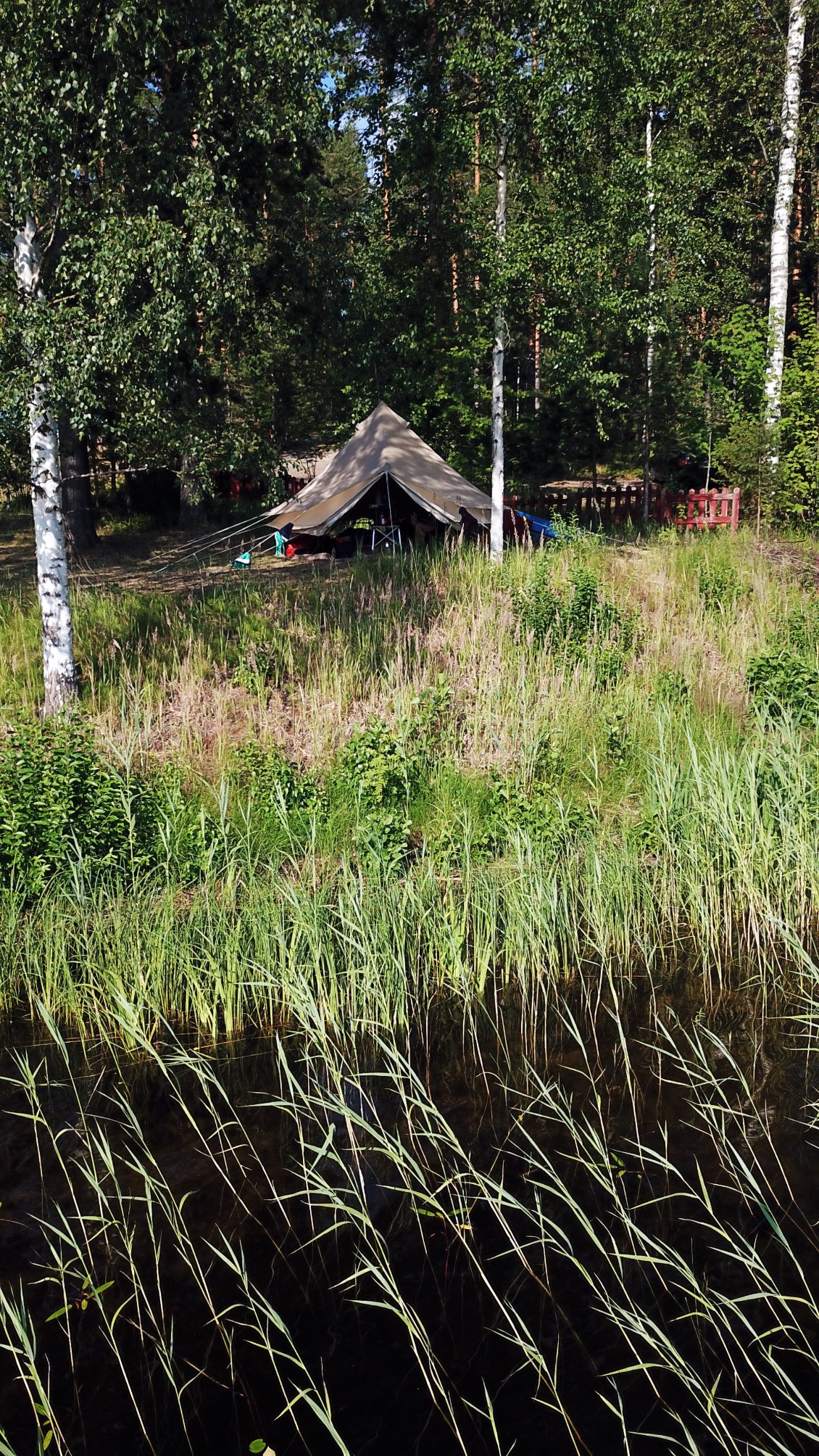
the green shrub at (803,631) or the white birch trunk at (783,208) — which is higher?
the white birch trunk at (783,208)

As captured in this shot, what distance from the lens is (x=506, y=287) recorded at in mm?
13680

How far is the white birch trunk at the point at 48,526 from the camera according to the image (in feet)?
26.2

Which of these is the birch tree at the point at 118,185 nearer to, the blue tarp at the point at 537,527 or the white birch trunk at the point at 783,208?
the blue tarp at the point at 537,527

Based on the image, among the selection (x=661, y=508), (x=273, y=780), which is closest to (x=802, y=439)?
(x=661, y=508)

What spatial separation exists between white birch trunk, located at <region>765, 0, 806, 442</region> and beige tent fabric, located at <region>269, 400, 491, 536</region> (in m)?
5.11

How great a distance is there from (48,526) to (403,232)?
1071cm

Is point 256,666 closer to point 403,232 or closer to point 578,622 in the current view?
point 578,622

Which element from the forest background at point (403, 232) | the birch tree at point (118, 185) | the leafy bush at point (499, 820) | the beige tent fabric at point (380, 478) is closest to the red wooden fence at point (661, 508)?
the forest background at point (403, 232)

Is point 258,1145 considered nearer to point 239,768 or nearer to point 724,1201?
point 724,1201

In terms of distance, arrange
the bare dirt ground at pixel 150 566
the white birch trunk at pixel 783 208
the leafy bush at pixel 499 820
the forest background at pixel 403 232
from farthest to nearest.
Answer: the white birch trunk at pixel 783 208
the bare dirt ground at pixel 150 566
the forest background at pixel 403 232
the leafy bush at pixel 499 820

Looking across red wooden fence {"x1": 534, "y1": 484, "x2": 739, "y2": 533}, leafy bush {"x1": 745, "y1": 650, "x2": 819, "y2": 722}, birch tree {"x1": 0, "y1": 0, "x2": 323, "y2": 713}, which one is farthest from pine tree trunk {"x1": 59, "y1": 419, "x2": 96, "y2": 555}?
leafy bush {"x1": 745, "y1": 650, "x2": 819, "y2": 722}

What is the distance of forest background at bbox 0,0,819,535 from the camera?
7688mm

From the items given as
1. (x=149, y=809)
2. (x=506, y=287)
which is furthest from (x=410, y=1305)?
(x=506, y=287)

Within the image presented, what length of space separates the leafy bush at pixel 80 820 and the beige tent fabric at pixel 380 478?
33.2 feet
